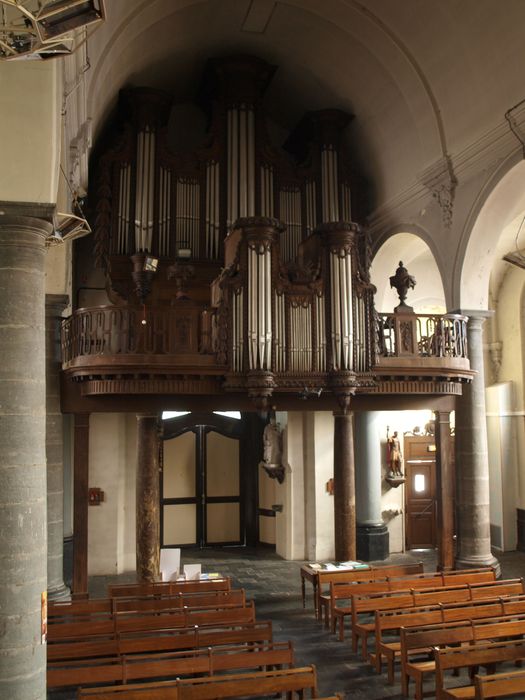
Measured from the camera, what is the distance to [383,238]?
621 inches

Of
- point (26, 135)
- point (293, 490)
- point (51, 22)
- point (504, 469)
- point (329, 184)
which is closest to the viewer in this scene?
point (51, 22)

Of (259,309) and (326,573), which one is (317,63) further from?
(326,573)

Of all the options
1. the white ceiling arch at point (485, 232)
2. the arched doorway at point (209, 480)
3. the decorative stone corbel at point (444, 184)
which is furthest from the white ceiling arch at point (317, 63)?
the arched doorway at point (209, 480)

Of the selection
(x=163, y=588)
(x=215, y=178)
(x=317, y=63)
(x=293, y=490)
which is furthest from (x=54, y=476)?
(x=317, y=63)

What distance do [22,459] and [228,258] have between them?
647cm

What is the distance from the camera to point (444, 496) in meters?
12.4

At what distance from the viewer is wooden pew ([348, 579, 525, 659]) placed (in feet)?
30.2

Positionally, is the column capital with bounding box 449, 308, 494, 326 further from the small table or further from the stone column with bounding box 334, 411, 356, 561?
the small table

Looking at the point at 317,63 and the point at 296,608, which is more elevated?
the point at 317,63

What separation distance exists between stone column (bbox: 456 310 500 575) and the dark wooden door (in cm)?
438

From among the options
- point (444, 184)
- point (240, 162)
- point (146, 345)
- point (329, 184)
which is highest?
point (240, 162)

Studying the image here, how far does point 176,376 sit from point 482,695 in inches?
251

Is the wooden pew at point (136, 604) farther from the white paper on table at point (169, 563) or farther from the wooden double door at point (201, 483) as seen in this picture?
the wooden double door at point (201, 483)

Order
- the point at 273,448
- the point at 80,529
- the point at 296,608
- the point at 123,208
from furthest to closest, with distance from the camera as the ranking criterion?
the point at 273,448 → the point at 123,208 → the point at 296,608 → the point at 80,529
